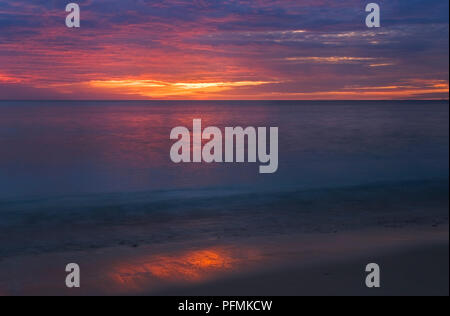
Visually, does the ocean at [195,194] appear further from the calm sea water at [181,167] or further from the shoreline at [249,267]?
the shoreline at [249,267]

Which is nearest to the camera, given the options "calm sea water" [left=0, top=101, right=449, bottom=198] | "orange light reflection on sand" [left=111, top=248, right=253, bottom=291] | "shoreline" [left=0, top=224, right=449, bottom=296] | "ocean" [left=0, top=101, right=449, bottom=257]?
"shoreline" [left=0, top=224, right=449, bottom=296]

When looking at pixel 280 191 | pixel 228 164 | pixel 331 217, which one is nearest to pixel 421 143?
pixel 228 164

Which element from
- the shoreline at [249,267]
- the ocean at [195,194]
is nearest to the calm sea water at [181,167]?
the ocean at [195,194]

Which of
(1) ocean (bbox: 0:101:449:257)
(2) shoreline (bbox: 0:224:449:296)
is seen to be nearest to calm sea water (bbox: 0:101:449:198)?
(1) ocean (bbox: 0:101:449:257)

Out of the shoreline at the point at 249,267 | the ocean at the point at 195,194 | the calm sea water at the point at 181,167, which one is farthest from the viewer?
the calm sea water at the point at 181,167

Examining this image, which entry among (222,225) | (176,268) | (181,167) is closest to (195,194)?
(222,225)

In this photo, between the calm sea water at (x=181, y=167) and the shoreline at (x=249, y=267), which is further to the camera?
the calm sea water at (x=181, y=167)

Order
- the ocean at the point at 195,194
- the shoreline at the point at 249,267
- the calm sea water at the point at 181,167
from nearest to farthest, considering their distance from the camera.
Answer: the shoreline at the point at 249,267, the ocean at the point at 195,194, the calm sea water at the point at 181,167

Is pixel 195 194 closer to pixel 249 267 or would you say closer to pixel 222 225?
pixel 222 225

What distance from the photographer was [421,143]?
18844 mm

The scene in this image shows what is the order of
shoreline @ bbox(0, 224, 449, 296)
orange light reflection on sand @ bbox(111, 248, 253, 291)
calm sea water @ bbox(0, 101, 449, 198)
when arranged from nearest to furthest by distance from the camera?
shoreline @ bbox(0, 224, 449, 296) < orange light reflection on sand @ bbox(111, 248, 253, 291) < calm sea water @ bbox(0, 101, 449, 198)

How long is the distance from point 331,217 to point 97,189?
5451mm

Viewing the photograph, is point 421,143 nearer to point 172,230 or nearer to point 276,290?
point 172,230

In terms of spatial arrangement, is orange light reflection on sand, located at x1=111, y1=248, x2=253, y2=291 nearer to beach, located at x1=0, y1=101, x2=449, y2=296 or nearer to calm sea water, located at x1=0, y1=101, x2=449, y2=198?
beach, located at x1=0, y1=101, x2=449, y2=296
